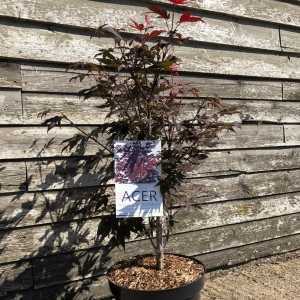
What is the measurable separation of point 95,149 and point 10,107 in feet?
2.03

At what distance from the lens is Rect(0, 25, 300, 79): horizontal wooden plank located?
119 inches

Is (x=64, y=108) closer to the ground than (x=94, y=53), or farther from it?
closer to the ground

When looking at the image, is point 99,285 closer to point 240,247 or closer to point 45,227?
point 45,227

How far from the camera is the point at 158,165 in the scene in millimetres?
2803

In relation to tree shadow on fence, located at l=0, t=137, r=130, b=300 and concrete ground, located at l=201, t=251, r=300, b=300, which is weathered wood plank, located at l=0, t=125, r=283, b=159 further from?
concrete ground, located at l=201, t=251, r=300, b=300

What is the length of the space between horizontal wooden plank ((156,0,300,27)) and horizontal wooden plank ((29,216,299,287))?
1673 mm

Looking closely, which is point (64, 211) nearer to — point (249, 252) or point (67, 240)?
point (67, 240)

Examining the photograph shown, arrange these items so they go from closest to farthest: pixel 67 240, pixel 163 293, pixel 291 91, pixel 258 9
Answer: pixel 163 293 → pixel 67 240 → pixel 258 9 → pixel 291 91

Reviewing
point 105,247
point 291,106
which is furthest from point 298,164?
point 105,247

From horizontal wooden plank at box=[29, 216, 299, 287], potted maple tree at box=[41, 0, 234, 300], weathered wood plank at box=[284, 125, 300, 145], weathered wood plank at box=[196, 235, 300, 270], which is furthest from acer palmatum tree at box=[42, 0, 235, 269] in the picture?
weathered wood plank at box=[284, 125, 300, 145]

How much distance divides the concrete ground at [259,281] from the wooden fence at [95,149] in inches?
3.8

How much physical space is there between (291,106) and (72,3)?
2172 mm

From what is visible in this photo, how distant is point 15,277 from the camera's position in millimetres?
3129

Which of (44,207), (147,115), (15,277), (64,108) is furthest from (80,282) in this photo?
(147,115)
